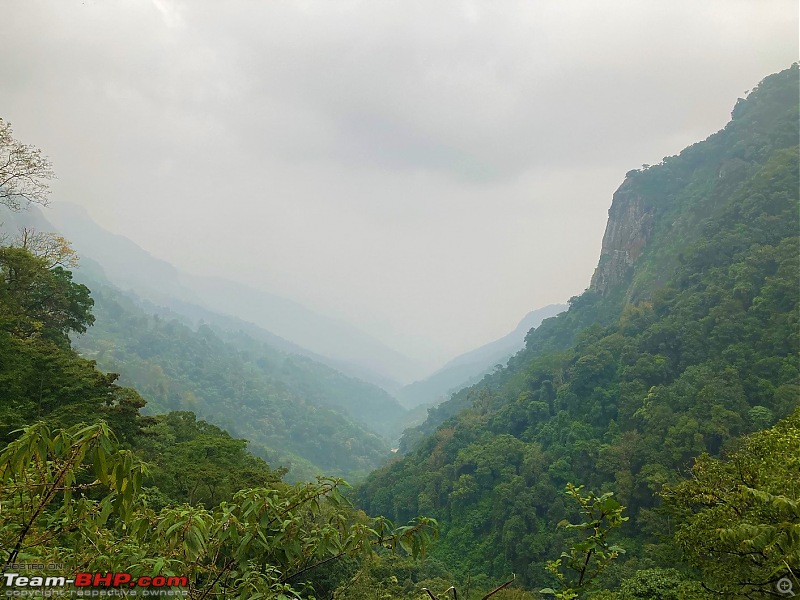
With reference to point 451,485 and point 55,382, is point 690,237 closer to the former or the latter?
point 451,485

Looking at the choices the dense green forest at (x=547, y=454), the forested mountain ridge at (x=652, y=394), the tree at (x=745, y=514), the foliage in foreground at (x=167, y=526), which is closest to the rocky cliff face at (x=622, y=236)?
the dense green forest at (x=547, y=454)

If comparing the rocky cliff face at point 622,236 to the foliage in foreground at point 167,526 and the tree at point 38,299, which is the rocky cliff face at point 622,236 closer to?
the tree at point 38,299

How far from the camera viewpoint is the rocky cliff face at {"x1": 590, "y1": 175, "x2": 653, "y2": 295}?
189 ft

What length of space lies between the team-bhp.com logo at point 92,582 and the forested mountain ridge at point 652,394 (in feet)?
55.7

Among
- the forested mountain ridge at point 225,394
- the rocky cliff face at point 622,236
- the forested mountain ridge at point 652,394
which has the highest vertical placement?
the rocky cliff face at point 622,236

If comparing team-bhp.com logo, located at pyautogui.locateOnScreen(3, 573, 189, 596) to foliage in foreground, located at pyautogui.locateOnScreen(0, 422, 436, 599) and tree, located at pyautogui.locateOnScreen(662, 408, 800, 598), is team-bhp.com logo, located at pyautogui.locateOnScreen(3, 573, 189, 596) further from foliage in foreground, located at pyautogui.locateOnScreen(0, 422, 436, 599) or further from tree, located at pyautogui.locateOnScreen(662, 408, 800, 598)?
tree, located at pyautogui.locateOnScreen(662, 408, 800, 598)

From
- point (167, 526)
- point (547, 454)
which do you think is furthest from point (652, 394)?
point (167, 526)

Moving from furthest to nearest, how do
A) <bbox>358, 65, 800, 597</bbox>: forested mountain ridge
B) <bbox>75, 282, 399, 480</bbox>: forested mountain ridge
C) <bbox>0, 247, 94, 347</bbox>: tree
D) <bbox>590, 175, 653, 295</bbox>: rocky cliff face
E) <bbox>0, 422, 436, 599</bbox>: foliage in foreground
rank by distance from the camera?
<bbox>75, 282, 399, 480</bbox>: forested mountain ridge, <bbox>590, 175, 653, 295</bbox>: rocky cliff face, <bbox>358, 65, 800, 597</bbox>: forested mountain ridge, <bbox>0, 247, 94, 347</bbox>: tree, <bbox>0, 422, 436, 599</bbox>: foliage in foreground

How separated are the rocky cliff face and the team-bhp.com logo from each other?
63452 mm

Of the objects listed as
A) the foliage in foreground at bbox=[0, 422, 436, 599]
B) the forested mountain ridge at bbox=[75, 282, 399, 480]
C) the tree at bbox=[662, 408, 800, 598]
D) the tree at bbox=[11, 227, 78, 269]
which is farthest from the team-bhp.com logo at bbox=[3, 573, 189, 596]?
the forested mountain ridge at bbox=[75, 282, 399, 480]

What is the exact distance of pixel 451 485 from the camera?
3472 centimetres

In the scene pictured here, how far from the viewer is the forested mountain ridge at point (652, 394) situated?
23.7 metres

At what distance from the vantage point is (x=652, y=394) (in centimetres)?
2861

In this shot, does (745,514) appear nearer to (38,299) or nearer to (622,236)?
(38,299)
